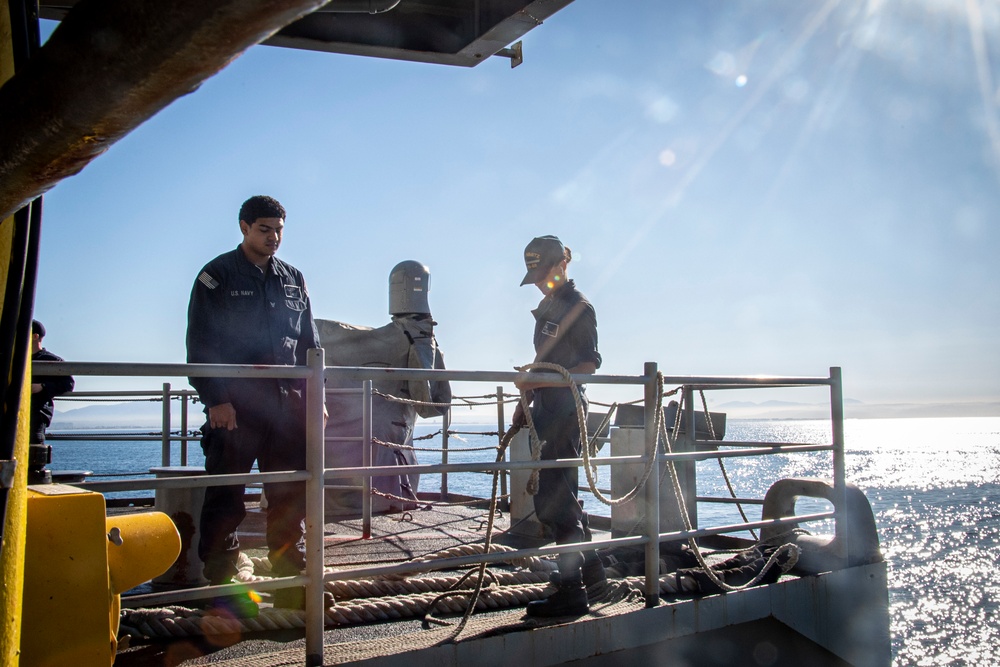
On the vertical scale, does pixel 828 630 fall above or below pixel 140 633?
below

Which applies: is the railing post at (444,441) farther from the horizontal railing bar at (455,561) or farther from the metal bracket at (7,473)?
the metal bracket at (7,473)

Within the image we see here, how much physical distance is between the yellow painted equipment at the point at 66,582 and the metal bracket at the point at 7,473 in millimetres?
343

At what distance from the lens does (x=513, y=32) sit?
3588 mm

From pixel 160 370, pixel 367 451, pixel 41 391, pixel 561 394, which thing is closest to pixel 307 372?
pixel 160 370

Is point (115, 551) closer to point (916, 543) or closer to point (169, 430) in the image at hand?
point (169, 430)

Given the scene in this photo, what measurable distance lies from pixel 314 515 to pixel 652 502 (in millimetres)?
1893

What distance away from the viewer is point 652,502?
408 cm

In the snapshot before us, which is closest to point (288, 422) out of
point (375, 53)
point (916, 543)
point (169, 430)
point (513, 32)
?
point (375, 53)

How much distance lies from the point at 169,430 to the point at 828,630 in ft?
20.0

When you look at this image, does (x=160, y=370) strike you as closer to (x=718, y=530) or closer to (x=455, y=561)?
(x=455, y=561)

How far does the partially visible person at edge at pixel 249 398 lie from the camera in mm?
3730

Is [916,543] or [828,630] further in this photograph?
[916,543]

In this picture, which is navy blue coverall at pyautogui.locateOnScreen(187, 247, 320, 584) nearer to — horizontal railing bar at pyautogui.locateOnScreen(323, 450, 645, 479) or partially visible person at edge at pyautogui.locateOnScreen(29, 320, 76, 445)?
horizontal railing bar at pyautogui.locateOnScreen(323, 450, 645, 479)

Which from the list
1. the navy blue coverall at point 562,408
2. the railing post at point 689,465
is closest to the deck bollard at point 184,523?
the navy blue coverall at point 562,408
